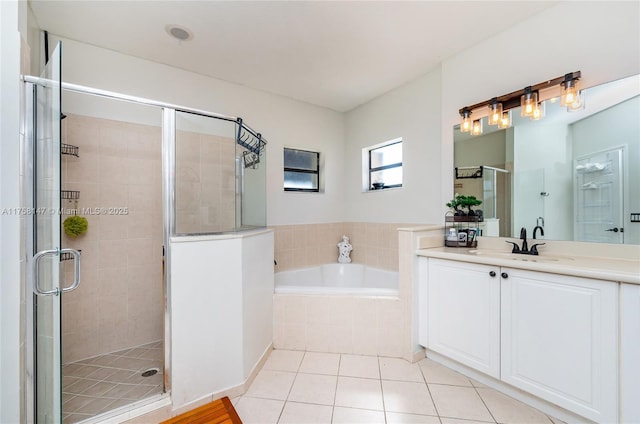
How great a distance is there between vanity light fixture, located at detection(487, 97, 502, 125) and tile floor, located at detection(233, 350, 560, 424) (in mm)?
1978

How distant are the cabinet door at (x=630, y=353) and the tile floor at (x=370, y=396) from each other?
1.32 ft

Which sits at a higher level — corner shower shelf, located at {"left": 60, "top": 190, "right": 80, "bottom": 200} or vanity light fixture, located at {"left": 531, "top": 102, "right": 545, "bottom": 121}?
vanity light fixture, located at {"left": 531, "top": 102, "right": 545, "bottom": 121}

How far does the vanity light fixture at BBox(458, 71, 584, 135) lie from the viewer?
175 centimetres

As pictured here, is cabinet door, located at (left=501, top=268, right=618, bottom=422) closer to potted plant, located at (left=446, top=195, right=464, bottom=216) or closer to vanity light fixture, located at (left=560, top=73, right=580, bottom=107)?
potted plant, located at (left=446, top=195, right=464, bottom=216)

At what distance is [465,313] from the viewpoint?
6.02 ft

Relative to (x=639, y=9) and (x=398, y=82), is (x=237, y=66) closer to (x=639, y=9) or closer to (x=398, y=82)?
(x=398, y=82)

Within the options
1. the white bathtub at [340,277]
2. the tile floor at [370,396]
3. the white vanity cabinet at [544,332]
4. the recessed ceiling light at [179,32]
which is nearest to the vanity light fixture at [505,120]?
the white vanity cabinet at [544,332]

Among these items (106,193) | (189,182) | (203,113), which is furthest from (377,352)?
(106,193)

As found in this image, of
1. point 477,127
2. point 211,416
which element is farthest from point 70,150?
point 477,127

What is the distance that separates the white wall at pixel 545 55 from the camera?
1592mm

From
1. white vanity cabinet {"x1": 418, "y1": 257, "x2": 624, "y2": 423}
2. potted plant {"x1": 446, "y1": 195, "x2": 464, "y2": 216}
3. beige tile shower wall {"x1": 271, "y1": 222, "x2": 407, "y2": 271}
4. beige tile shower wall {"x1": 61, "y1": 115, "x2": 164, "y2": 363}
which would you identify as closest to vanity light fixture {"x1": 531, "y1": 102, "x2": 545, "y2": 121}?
potted plant {"x1": 446, "y1": 195, "x2": 464, "y2": 216}

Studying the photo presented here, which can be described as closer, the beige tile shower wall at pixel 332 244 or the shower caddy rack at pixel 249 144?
the shower caddy rack at pixel 249 144

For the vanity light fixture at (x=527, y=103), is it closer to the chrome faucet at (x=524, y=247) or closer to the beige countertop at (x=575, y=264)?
the chrome faucet at (x=524, y=247)

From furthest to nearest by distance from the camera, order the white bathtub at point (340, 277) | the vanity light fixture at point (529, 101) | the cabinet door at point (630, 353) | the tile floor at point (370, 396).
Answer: the white bathtub at point (340, 277), the vanity light fixture at point (529, 101), the tile floor at point (370, 396), the cabinet door at point (630, 353)
